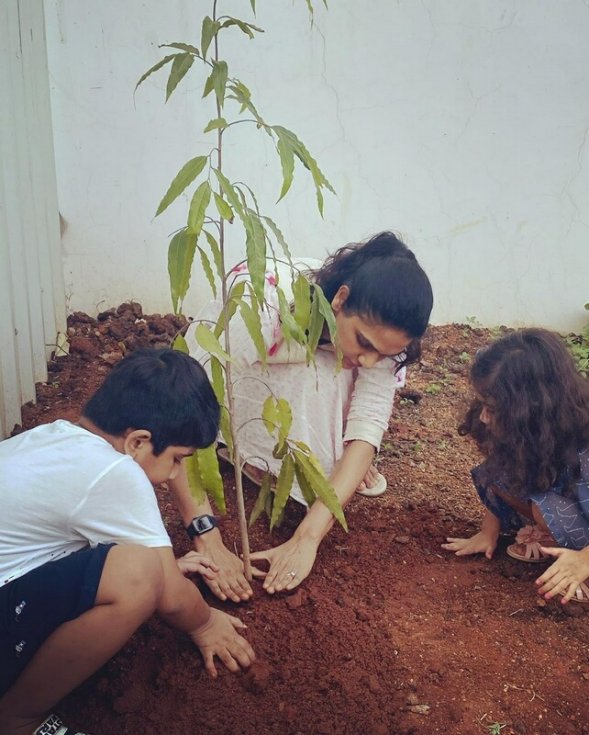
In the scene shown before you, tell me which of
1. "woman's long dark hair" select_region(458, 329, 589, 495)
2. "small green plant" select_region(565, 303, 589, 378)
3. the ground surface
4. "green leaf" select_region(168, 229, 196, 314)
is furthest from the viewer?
"small green plant" select_region(565, 303, 589, 378)

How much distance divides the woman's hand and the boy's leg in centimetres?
46

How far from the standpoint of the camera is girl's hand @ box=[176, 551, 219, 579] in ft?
5.91

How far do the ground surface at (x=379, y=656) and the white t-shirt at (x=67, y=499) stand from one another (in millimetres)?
389

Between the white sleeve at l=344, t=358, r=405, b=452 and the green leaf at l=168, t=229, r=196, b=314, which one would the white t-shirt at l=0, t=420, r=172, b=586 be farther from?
the white sleeve at l=344, t=358, r=405, b=452

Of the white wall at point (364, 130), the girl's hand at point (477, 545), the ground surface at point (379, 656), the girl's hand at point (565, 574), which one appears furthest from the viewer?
the white wall at point (364, 130)

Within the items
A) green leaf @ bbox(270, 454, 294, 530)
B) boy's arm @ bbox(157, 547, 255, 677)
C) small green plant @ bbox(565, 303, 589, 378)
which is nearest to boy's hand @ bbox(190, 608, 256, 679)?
boy's arm @ bbox(157, 547, 255, 677)

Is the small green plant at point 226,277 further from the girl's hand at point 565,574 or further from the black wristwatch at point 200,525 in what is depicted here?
the girl's hand at point 565,574

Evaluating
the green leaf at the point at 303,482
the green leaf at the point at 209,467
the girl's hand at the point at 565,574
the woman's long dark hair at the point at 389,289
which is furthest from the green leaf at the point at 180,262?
the girl's hand at the point at 565,574

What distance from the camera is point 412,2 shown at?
A: 3.43 m

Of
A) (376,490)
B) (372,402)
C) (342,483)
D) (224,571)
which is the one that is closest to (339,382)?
(372,402)

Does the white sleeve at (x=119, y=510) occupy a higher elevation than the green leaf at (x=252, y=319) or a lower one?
lower

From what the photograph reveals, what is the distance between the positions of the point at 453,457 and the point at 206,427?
58.9 inches

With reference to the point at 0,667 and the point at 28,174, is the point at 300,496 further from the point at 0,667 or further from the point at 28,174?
the point at 28,174

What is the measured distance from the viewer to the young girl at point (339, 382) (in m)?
1.83
